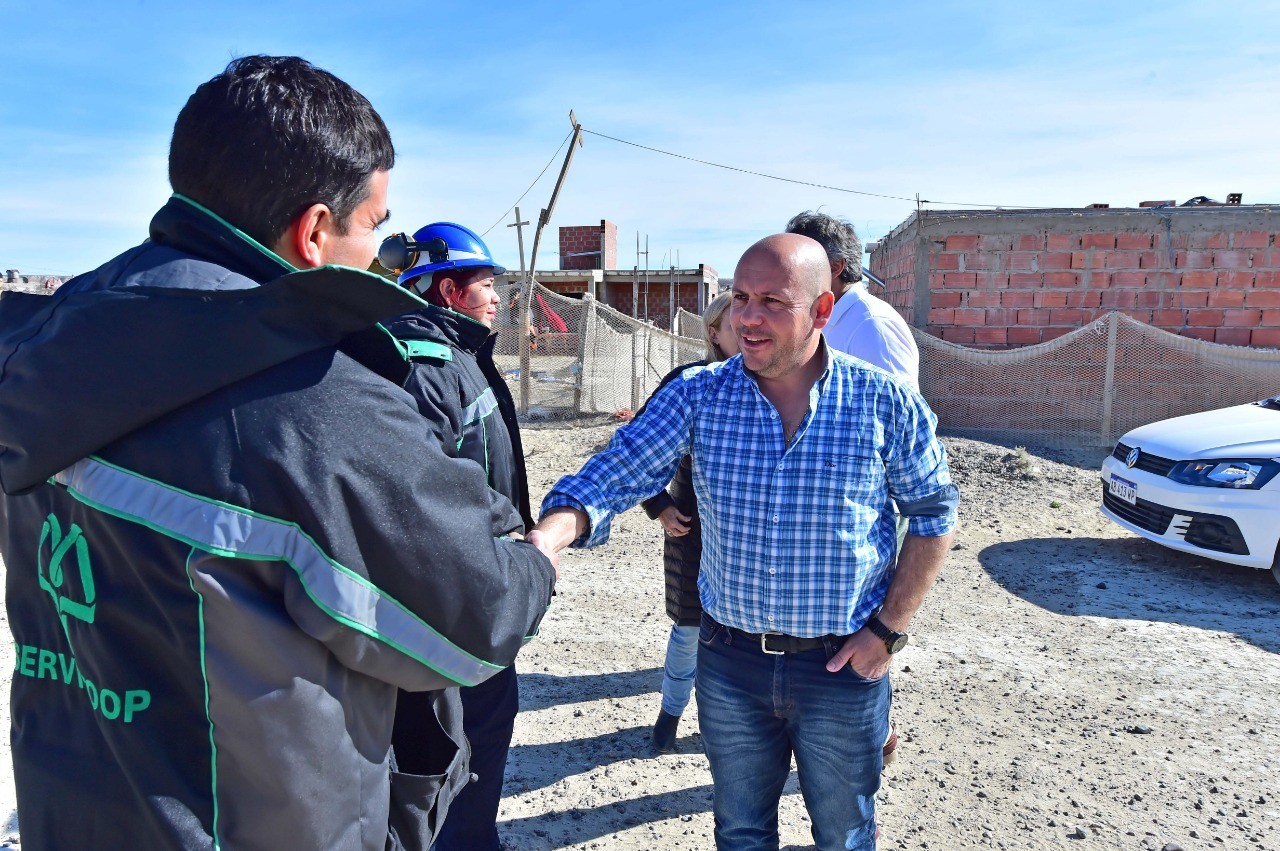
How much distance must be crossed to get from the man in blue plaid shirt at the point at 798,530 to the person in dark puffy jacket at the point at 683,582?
0.94 metres

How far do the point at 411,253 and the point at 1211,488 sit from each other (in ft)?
19.2

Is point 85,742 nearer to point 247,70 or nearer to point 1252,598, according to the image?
point 247,70

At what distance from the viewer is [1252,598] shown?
5.99m

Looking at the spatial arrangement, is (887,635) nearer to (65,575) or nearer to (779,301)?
(779,301)

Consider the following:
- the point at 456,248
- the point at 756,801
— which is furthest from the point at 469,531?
the point at 456,248

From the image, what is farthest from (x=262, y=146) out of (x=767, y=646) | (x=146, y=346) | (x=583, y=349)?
(x=583, y=349)

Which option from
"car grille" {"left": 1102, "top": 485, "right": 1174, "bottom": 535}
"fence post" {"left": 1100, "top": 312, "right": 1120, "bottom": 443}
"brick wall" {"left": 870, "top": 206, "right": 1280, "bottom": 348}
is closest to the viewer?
"car grille" {"left": 1102, "top": 485, "right": 1174, "bottom": 535}

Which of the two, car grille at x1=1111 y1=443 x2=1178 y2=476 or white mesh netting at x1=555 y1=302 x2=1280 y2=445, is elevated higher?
white mesh netting at x1=555 y1=302 x2=1280 y2=445

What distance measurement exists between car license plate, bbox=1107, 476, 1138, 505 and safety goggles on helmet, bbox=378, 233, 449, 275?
230 inches

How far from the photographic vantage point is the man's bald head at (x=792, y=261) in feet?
7.72

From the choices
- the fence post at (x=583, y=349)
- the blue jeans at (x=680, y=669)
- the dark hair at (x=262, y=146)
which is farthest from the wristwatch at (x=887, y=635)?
the fence post at (x=583, y=349)

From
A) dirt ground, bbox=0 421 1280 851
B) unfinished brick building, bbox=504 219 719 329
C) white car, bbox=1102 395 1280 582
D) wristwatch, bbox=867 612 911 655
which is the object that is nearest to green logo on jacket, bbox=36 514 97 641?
wristwatch, bbox=867 612 911 655

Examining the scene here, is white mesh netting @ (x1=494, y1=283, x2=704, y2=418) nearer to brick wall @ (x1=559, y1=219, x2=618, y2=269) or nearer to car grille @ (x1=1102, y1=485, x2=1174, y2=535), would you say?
car grille @ (x1=1102, y1=485, x2=1174, y2=535)

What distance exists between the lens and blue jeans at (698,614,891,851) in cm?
233
